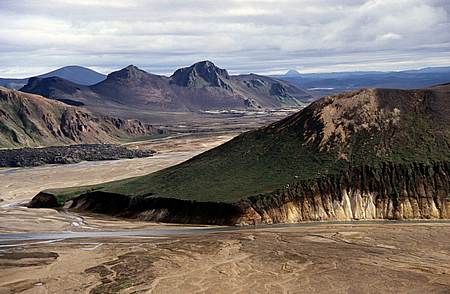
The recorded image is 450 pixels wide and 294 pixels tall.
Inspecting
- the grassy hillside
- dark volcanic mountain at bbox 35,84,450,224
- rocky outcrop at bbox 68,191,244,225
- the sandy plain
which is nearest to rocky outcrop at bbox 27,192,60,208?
dark volcanic mountain at bbox 35,84,450,224

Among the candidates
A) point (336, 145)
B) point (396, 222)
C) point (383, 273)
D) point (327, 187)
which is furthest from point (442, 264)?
point (336, 145)

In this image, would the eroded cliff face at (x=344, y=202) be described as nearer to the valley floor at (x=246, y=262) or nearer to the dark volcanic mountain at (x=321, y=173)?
the dark volcanic mountain at (x=321, y=173)

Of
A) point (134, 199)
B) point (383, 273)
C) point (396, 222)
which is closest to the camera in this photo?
point (383, 273)

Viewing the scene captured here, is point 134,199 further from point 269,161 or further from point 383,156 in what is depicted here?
point 383,156

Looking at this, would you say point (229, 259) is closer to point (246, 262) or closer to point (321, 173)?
point (246, 262)

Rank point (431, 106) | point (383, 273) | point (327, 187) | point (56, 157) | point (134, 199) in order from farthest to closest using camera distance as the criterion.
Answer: point (56, 157) < point (431, 106) < point (134, 199) < point (327, 187) < point (383, 273)

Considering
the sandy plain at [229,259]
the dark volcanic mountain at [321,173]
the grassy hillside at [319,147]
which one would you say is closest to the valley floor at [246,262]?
the sandy plain at [229,259]

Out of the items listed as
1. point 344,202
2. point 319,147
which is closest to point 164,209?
point 344,202
